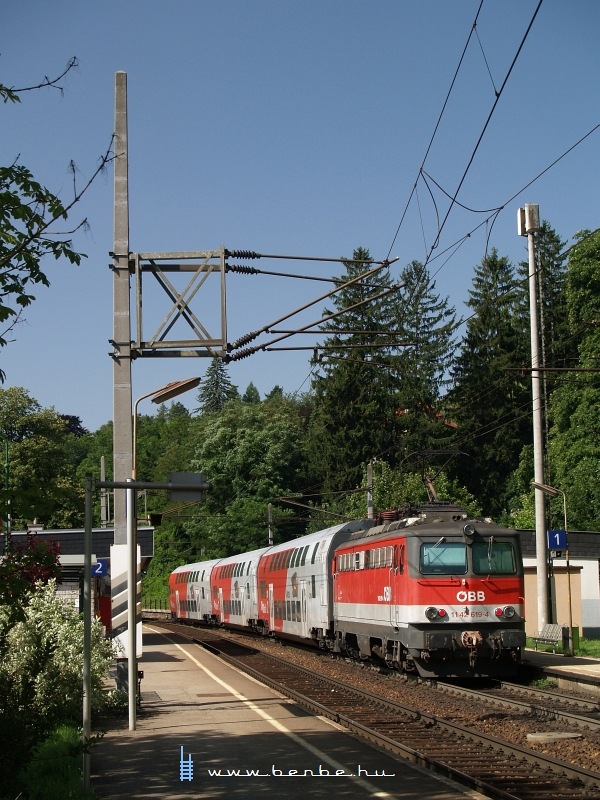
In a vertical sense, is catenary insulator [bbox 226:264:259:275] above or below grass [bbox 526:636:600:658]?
above

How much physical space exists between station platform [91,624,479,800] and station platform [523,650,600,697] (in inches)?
195

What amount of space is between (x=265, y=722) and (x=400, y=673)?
23.3 ft

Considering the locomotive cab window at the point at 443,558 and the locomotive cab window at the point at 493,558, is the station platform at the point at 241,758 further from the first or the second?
the locomotive cab window at the point at 493,558

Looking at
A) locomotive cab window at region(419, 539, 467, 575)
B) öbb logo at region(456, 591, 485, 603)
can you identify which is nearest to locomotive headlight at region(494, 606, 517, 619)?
öbb logo at region(456, 591, 485, 603)

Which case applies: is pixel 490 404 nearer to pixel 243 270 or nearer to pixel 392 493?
pixel 392 493

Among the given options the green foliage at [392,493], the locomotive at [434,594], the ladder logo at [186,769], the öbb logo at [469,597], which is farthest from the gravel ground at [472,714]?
the green foliage at [392,493]

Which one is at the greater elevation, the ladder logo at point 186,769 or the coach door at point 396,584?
the coach door at point 396,584

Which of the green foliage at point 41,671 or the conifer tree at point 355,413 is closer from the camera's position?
the green foliage at point 41,671

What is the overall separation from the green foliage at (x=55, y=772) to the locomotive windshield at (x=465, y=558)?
324 inches

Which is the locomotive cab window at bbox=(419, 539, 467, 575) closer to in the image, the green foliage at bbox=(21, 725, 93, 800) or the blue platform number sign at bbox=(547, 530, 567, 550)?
the blue platform number sign at bbox=(547, 530, 567, 550)

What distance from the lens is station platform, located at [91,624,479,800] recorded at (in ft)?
32.4

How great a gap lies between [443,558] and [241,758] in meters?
8.51

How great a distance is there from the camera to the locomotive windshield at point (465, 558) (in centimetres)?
1925

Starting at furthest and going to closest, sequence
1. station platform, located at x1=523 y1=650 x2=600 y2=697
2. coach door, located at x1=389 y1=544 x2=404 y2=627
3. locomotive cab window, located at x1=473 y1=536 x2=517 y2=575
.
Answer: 1. coach door, located at x1=389 y1=544 x2=404 y2=627
2. locomotive cab window, located at x1=473 y1=536 x2=517 y2=575
3. station platform, located at x1=523 y1=650 x2=600 y2=697
